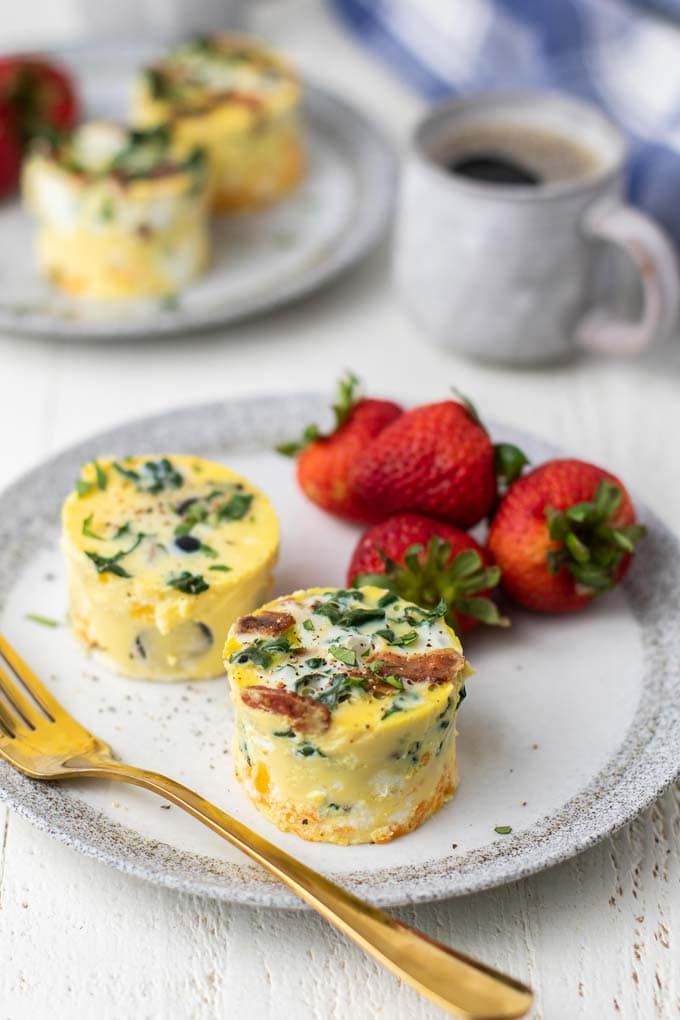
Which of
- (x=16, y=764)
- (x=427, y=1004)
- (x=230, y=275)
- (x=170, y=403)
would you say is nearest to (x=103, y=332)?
(x=170, y=403)

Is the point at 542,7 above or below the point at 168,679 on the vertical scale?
above

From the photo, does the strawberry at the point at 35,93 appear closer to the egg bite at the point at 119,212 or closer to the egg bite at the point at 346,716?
the egg bite at the point at 119,212

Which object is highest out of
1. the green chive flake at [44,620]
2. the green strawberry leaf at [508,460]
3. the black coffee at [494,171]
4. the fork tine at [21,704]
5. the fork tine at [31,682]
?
the black coffee at [494,171]

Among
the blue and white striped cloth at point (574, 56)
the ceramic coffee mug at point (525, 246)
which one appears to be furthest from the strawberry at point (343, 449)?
the blue and white striped cloth at point (574, 56)

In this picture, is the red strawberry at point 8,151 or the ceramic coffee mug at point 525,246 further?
the red strawberry at point 8,151

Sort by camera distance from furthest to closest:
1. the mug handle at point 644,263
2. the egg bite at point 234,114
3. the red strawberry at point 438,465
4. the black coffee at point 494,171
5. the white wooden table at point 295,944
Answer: the egg bite at point 234,114, the black coffee at point 494,171, the mug handle at point 644,263, the red strawberry at point 438,465, the white wooden table at point 295,944

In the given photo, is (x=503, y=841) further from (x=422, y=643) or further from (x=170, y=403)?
(x=170, y=403)

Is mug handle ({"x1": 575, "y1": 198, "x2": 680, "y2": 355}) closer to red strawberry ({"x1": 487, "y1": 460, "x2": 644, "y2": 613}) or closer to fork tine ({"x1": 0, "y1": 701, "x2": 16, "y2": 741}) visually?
red strawberry ({"x1": 487, "y1": 460, "x2": 644, "y2": 613})

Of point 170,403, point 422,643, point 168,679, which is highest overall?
point 422,643

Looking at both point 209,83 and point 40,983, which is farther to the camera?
point 209,83
